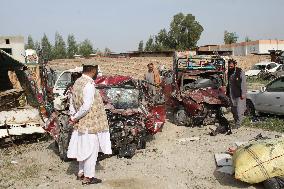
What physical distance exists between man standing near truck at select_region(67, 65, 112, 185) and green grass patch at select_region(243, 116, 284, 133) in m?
6.25

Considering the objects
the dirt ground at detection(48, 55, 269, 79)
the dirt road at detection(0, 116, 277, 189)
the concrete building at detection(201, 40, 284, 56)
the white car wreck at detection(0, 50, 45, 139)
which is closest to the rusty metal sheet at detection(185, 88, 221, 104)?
the dirt road at detection(0, 116, 277, 189)

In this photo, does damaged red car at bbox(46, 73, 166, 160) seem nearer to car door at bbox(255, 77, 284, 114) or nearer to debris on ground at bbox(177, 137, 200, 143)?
debris on ground at bbox(177, 137, 200, 143)

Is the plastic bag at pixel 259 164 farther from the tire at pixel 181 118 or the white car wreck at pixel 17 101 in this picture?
the tire at pixel 181 118

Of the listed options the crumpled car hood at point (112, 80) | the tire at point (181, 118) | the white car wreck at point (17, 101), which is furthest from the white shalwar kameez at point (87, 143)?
the tire at point (181, 118)

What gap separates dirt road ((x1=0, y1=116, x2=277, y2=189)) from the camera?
7191 mm

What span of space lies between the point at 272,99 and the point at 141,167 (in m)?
6.47

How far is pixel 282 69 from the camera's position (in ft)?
105

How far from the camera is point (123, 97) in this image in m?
9.80

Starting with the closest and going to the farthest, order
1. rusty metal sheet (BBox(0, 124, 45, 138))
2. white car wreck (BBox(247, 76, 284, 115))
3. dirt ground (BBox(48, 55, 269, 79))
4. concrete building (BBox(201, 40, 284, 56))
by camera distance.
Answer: rusty metal sheet (BBox(0, 124, 45, 138))
white car wreck (BBox(247, 76, 284, 115))
dirt ground (BBox(48, 55, 269, 79))
concrete building (BBox(201, 40, 284, 56))

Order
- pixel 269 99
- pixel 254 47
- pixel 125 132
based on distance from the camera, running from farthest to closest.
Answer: pixel 254 47, pixel 269 99, pixel 125 132

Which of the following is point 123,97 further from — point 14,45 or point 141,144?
point 14,45

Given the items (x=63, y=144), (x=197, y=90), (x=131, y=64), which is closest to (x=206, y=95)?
(x=197, y=90)

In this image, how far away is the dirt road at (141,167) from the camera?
719cm

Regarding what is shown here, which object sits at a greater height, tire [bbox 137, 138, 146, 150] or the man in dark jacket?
the man in dark jacket
